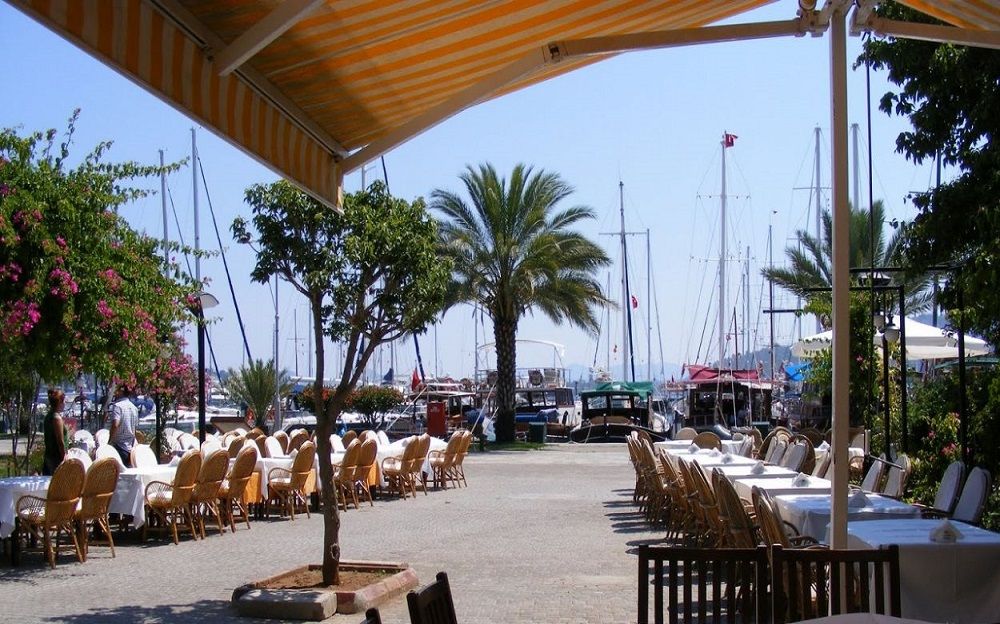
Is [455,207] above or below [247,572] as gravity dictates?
above

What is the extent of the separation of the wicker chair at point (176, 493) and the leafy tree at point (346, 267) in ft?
11.8

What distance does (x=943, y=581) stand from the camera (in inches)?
255

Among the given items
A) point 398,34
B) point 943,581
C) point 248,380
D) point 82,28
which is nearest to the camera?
point 82,28

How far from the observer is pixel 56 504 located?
424 inches

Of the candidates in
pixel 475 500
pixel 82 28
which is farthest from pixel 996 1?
pixel 475 500

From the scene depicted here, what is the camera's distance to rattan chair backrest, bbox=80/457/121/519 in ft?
36.7

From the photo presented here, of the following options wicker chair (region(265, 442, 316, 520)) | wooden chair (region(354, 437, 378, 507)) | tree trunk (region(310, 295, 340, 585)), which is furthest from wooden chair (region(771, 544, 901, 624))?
wooden chair (region(354, 437, 378, 507))

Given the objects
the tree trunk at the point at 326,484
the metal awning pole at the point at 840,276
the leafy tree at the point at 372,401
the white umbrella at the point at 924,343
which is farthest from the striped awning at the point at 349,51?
the leafy tree at the point at 372,401

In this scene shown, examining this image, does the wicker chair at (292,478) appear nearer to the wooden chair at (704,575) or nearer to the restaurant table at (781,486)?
the restaurant table at (781,486)

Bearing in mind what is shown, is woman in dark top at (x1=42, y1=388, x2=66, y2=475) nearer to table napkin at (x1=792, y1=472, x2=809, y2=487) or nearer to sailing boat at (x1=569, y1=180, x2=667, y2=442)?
table napkin at (x1=792, y1=472, x2=809, y2=487)

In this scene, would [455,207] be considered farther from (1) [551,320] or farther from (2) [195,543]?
(2) [195,543]

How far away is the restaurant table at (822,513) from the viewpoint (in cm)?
849

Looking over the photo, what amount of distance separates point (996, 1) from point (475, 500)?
13479 mm

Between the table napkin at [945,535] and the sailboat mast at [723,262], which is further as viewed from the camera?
the sailboat mast at [723,262]
